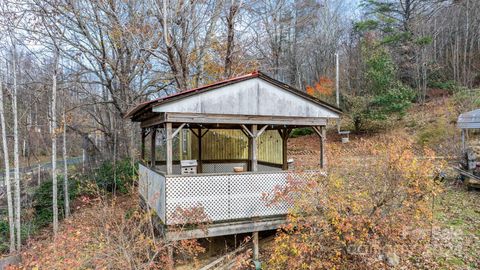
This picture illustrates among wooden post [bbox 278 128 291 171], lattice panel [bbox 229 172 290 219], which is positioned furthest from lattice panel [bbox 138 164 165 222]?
wooden post [bbox 278 128 291 171]

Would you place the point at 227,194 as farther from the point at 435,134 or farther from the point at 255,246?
the point at 435,134

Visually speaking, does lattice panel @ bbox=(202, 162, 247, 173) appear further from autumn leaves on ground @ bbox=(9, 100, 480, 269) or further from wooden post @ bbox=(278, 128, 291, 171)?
autumn leaves on ground @ bbox=(9, 100, 480, 269)

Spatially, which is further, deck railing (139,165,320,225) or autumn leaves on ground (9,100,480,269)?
deck railing (139,165,320,225)

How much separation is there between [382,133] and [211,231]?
51.3 ft

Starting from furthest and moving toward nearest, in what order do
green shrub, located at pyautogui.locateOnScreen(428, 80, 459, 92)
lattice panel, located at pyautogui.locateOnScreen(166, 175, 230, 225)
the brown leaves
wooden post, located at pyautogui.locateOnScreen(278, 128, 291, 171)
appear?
green shrub, located at pyautogui.locateOnScreen(428, 80, 459, 92) → wooden post, located at pyautogui.locateOnScreen(278, 128, 291, 171) → lattice panel, located at pyautogui.locateOnScreen(166, 175, 230, 225) → the brown leaves

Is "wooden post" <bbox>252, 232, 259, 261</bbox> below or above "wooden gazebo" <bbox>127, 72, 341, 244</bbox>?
below

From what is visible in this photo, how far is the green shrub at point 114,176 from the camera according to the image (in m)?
14.9

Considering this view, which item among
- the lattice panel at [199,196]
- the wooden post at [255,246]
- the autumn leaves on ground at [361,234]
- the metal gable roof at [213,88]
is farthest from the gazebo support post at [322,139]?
the lattice panel at [199,196]

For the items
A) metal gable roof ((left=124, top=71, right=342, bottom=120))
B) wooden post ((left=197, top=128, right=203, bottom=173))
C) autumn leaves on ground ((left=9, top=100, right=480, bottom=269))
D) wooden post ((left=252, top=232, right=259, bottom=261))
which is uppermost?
metal gable roof ((left=124, top=71, right=342, bottom=120))

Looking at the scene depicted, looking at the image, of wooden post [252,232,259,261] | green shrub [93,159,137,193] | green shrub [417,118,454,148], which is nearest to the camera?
wooden post [252,232,259,261]

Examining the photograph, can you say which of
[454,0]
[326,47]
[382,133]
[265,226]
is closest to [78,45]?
[265,226]

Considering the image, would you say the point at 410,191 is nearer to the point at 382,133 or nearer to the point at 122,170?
the point at 122,170

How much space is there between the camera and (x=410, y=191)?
242 inches

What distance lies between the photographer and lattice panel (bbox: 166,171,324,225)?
697 centimetres
